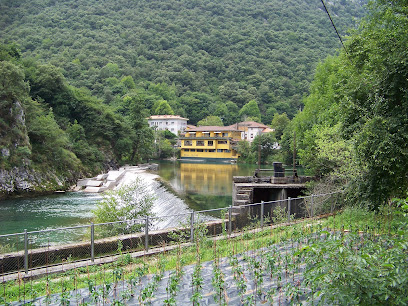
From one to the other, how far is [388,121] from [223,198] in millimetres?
20383

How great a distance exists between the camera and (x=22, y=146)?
102 ft

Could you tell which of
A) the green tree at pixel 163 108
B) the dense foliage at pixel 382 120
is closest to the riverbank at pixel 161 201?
the dense foliage at pixel 382 120

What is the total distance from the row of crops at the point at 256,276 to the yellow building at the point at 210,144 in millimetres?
64194

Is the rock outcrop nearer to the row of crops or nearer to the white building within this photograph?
the row of crops

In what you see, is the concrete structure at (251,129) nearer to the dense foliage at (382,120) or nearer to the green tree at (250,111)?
the green tree at (250,111)

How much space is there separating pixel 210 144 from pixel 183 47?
6586 centimetres

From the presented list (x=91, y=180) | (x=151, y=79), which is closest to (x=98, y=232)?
(x=91, y=180)

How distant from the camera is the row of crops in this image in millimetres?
4023

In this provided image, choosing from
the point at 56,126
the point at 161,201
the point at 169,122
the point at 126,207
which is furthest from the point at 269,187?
the point at 169,122

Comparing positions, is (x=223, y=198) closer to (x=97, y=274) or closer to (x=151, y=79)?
(x=97, y=274)

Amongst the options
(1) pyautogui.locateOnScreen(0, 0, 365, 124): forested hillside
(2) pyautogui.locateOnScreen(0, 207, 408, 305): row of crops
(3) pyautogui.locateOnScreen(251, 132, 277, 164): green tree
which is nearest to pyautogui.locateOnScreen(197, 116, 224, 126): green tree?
(1) pyautogui.locateOnScreen(0, 0, 365, 124): forested hillside

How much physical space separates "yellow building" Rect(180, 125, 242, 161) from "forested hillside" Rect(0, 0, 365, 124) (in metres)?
21.8

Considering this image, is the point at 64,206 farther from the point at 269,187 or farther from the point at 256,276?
the point at 256,276

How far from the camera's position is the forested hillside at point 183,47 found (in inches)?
4077
